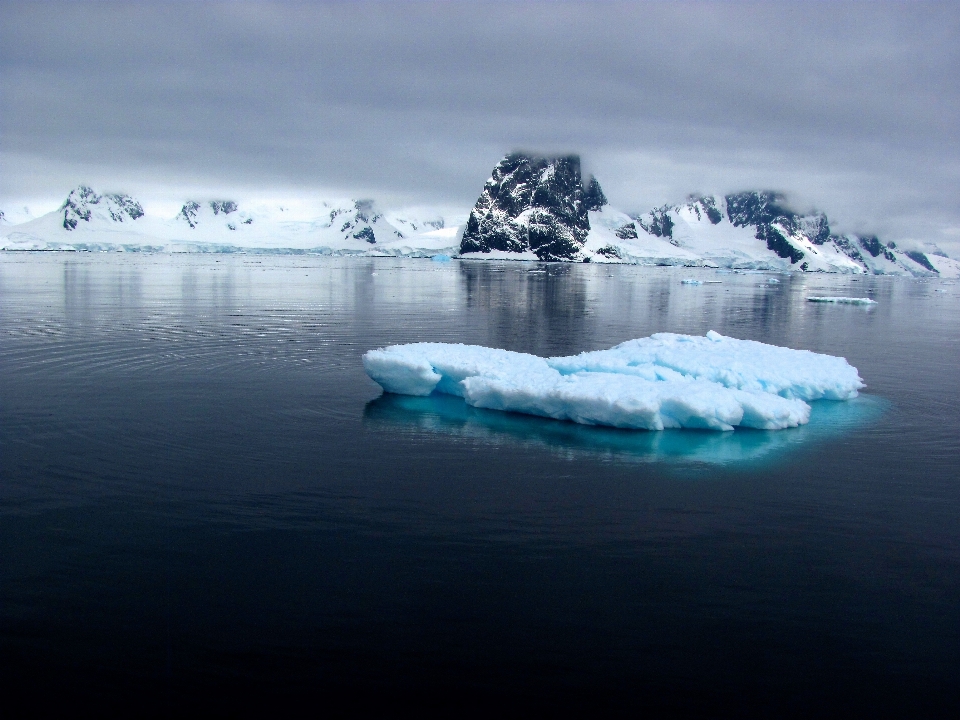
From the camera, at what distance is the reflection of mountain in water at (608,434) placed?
55.8 ft

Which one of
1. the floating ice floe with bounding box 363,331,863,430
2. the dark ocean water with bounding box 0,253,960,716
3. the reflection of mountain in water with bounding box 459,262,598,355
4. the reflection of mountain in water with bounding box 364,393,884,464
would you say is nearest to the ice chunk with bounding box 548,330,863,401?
the floating ice floe with bounding box 363,331,863,430

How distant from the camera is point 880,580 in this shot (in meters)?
11.2

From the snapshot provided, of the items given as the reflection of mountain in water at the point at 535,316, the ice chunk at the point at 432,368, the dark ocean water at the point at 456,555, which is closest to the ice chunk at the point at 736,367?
the dark ocean water at the point at 456,555

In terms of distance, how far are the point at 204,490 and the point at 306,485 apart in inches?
72.7

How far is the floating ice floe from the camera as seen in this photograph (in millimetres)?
18703

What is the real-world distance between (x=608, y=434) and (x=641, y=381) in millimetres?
2436

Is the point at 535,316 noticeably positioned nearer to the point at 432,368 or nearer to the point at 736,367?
the point at 432,368

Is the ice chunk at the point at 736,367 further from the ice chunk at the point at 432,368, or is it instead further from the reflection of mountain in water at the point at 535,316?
the reflection of mountain in water at the point at 535,316

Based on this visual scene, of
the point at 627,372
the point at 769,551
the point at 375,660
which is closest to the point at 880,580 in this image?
the point at 769,551

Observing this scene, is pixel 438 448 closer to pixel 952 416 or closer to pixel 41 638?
pixel 41 638

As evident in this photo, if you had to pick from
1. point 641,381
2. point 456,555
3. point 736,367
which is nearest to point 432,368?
point 641,381

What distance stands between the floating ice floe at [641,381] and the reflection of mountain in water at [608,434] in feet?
1.19

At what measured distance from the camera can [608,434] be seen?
1841cm

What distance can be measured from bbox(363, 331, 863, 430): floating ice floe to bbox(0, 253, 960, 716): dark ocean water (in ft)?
1.96
